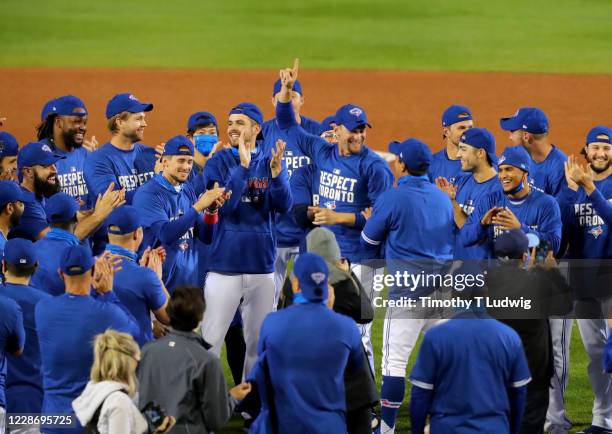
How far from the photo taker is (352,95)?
2008 centimetres

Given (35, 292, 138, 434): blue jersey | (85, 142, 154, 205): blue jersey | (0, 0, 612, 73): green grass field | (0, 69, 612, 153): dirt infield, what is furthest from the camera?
(0, 0, 612, 73): green grass field

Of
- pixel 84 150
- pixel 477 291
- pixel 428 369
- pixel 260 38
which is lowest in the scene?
pixel 428 369

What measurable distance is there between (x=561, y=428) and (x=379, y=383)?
161cm

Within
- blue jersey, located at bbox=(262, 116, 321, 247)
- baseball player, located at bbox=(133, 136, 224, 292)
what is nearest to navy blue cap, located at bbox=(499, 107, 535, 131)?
blue jersey, located at bbox=(262, 116, 321, 247)

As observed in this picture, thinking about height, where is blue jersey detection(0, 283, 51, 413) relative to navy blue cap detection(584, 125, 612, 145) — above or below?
below

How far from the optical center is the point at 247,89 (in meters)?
20.3

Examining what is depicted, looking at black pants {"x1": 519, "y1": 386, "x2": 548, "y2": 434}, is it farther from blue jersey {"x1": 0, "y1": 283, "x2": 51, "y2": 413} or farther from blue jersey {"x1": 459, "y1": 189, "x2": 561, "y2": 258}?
blue jersey {"x1": 0, "y1": 283, "x2": 51, "y2": 413}

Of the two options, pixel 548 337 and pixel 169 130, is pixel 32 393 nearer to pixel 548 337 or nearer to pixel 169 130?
pixel 548 337

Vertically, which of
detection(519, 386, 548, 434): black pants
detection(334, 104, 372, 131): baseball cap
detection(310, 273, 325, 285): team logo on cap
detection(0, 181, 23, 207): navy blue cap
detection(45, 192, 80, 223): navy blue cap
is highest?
detection(334, 104, 372, 131): baseball cap

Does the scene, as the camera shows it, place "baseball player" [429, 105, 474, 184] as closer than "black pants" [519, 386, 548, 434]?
No

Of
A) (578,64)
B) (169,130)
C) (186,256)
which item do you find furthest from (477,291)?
(578,64)

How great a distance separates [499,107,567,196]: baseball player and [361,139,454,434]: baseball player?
127 cm

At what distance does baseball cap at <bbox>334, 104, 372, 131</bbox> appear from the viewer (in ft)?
24.2

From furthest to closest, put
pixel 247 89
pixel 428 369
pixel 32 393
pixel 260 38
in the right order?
A: pixel 260 38, pixel 247 89, pixel 32 393, pixel 428 369
